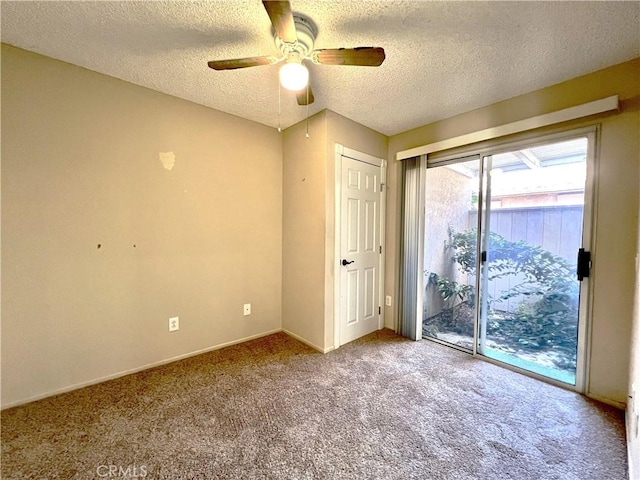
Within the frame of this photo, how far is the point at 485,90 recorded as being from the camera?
7.02 ft

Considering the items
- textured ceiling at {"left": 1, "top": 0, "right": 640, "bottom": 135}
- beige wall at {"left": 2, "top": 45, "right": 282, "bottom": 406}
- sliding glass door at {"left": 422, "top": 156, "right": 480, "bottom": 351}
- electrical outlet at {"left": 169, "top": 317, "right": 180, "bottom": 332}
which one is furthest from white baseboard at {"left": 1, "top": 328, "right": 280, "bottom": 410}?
textured ceiling at {"left": 1, "top": 0, "right": 640, "bottom": 135}

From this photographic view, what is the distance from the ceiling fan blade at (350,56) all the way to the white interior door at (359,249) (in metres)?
1.21

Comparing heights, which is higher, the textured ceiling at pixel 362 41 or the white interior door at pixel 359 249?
the textured ceiling at pixel 362 41

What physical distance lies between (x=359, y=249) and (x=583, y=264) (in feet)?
5.95

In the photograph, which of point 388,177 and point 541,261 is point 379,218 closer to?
point 388,177

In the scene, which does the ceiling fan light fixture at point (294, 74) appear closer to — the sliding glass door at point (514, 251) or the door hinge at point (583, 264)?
the sliding glass door at point (514, 251)

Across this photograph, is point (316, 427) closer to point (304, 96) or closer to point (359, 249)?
point (359, 249)

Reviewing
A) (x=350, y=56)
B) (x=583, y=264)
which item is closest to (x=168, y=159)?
(x=350, y=56)

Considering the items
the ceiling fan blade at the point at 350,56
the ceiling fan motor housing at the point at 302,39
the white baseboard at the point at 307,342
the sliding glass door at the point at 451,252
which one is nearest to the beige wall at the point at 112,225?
the white baseboard at the point at 307,342

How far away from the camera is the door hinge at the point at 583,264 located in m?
1.92

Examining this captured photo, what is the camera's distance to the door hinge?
1919 mm

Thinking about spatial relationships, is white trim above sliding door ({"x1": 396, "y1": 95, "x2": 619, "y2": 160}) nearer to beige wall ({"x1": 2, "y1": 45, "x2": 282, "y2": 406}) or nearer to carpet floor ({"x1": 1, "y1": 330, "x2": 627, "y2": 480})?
beige wall ({"x1": 2, "y1": 45, "x2": 282, "y2": 406})

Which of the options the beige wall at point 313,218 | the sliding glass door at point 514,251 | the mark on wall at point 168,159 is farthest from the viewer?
the beige wall at point 313,218

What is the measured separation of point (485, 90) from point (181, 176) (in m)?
2.74
